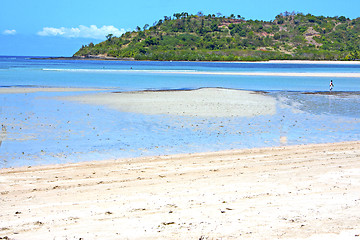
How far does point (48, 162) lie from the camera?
11336mm

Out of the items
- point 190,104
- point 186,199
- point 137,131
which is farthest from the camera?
point 190,104

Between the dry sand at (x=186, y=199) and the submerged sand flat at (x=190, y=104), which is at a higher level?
the dry sand at (x=186, y=199)

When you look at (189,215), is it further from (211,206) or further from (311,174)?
(311,174)

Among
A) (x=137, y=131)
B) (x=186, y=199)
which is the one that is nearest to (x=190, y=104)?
(x=137, y=131)

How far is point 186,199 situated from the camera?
7656 mm

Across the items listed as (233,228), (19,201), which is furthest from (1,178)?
(233,228)

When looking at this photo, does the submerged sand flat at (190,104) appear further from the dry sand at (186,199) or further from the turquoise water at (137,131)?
the dry sand at (186,199)

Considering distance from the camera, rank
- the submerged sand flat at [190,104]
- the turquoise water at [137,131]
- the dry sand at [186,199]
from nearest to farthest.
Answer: the dry sand at [186,199] → the turquoise water at [137,131] → the submerged sand flat at [190,104]

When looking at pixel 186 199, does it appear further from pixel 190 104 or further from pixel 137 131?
pixel 190 104

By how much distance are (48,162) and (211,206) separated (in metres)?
5.61

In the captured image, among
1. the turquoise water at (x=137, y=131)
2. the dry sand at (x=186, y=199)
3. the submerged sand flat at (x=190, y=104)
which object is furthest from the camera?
the submerged sand flat at (x=190, y=104)

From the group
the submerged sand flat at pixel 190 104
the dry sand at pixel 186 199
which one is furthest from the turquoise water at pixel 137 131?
the dry sand at pixel 186 199

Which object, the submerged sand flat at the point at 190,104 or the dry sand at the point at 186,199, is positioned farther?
the submerged sand flat at the point at 190,104

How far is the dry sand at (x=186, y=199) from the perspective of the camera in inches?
246
